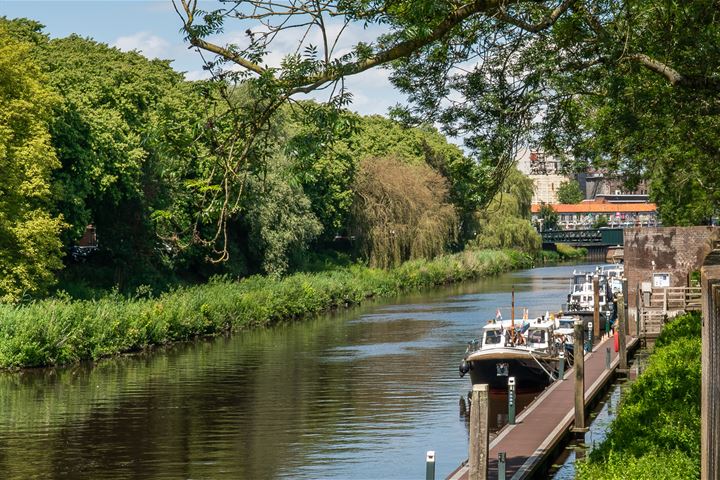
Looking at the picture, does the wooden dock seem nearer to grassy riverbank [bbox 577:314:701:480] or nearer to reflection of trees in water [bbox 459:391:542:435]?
reflection of trees in water [bbox 459:391:542:435]

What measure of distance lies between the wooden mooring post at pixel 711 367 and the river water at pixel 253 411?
19.4 meters

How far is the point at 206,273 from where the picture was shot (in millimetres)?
69438

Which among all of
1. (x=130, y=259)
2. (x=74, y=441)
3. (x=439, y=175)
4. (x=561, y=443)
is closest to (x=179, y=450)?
(x=74, y=441)

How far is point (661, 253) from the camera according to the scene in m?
50.5

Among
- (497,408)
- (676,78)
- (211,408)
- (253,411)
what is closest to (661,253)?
(497,408)

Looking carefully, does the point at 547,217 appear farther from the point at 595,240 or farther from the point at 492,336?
the point at 492,336

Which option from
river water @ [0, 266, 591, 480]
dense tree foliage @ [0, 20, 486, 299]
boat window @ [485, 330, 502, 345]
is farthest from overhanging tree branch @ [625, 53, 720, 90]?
boat window @ [485, 330, 502, 345]

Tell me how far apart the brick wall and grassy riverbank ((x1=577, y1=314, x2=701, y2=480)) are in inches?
1032

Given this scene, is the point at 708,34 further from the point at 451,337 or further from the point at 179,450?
the point at 451,337

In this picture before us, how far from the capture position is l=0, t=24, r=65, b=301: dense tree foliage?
46.4 metres

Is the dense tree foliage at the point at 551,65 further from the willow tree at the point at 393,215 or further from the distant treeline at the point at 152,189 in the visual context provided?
the willow tree at the point at 393,215

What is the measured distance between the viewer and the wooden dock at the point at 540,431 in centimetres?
2264

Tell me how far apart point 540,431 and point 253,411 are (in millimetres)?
10938

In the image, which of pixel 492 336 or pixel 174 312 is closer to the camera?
pixel 492 336
